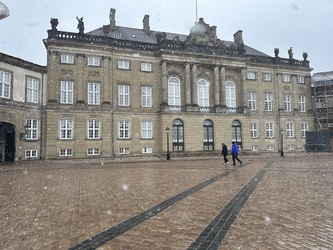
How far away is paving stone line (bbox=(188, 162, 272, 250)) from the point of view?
4.43 metres

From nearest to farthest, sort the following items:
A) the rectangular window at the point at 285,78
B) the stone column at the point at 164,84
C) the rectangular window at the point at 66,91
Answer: the rectangular window at the point at 66,91 < the stone column at the point at 164,84 < the rectangular window at the point at 285,78

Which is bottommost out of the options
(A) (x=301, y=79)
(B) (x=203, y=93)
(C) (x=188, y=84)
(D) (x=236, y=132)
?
(D) (x=236, y=132)

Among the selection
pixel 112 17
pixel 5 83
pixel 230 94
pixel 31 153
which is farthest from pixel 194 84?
pixel 5 83

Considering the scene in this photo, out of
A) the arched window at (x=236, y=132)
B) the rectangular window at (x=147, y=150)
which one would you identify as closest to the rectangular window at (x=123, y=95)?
the rectangular window at (x=147, y=150)

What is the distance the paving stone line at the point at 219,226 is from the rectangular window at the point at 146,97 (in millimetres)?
27407

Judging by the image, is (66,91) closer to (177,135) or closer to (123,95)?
(123,95)

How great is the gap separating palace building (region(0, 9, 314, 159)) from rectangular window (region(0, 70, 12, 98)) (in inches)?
143


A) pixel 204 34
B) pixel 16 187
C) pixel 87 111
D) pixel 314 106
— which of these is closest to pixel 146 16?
pixel 204 34

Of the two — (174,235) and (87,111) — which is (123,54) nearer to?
(87,111)

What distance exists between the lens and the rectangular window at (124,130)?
33125 mm

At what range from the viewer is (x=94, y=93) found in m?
32.5

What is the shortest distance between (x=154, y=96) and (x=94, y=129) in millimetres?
8986

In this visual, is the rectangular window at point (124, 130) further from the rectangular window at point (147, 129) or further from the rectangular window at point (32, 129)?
the rectangular window at point (32, 129)

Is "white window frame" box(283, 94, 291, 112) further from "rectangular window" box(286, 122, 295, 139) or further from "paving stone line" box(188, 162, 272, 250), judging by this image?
"paving stone line" box(188, 162, 272, 250)
